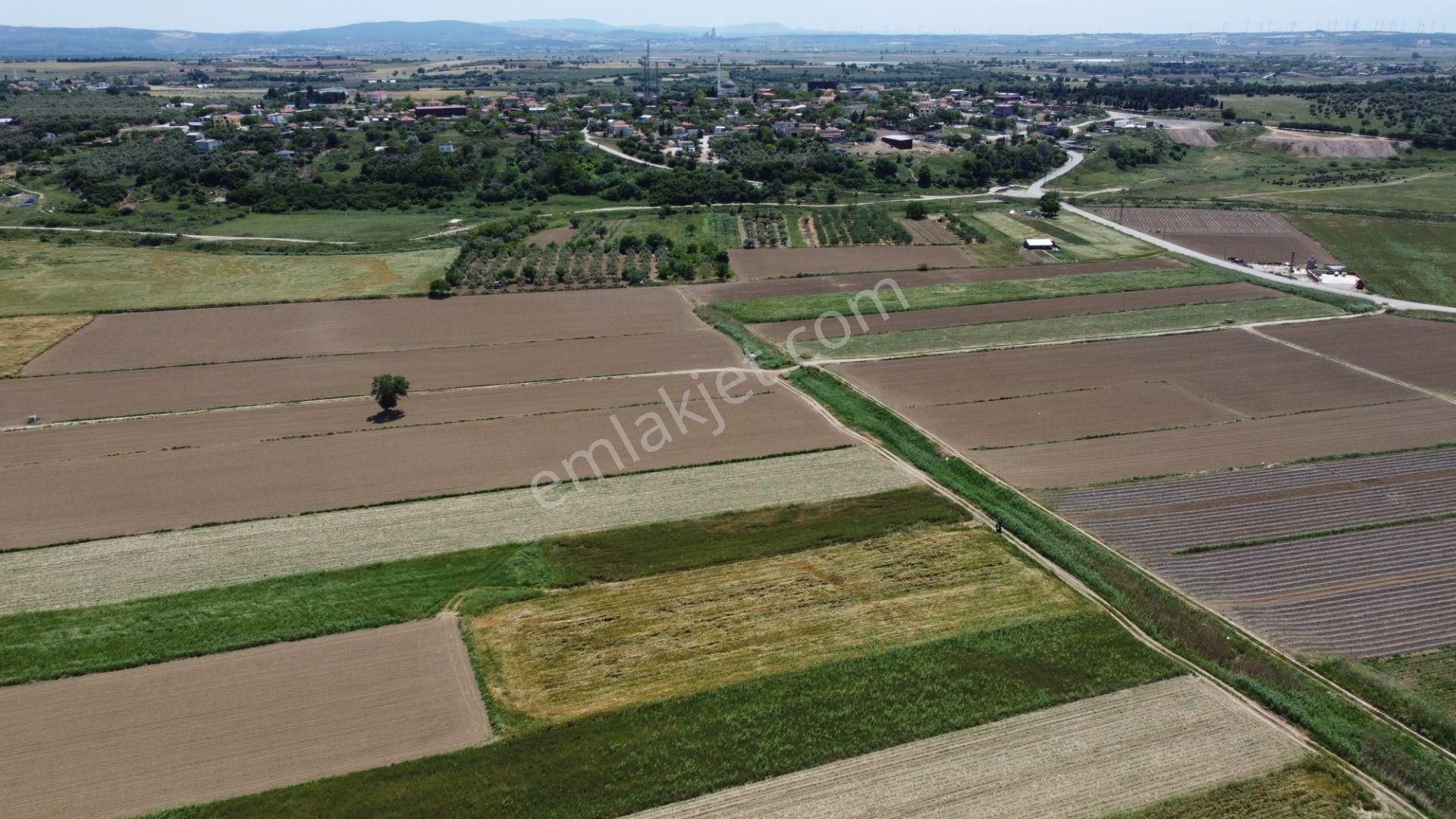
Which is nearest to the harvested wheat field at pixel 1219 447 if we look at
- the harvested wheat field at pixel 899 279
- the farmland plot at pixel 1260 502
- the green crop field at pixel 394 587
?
the farmland plot at pixel 1260 502

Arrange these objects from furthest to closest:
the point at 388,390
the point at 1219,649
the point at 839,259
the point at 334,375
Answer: the point at 839,259, the point at 334,375, the point at 388,390, the point at 1219,649

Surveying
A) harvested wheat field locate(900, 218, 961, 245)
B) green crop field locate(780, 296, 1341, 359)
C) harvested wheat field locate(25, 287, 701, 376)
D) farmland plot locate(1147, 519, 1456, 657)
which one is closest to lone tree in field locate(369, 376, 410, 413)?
harvested wheat field locate(25, 287, 701, 376)

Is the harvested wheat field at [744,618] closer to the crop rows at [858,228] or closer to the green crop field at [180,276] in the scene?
the green crop field at [180,276]

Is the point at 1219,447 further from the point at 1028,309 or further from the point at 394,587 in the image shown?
the point at 394,587

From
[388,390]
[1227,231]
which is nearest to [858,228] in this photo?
[1227,231]

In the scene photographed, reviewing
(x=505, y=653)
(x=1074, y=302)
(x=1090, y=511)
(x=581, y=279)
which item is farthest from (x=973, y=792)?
(x=581, y=279)

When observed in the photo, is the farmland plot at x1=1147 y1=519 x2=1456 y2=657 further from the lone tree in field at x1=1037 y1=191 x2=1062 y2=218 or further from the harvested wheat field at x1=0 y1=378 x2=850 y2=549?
the lone tree in field at x1=1037 y1=191 x2=1062 y2=218

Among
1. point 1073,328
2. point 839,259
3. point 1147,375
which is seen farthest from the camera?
point 839,259

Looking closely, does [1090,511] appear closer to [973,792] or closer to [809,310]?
[973,792]
